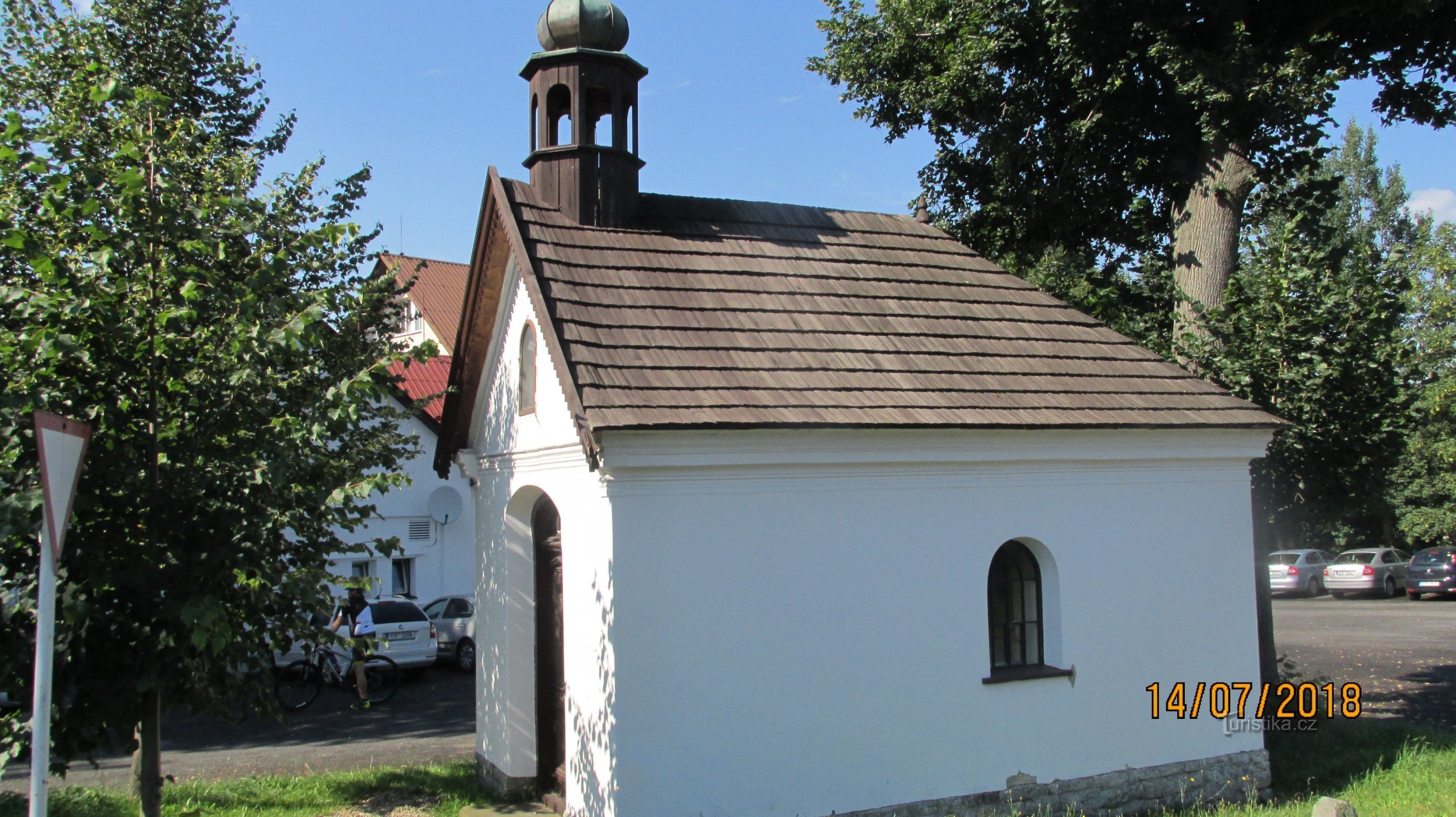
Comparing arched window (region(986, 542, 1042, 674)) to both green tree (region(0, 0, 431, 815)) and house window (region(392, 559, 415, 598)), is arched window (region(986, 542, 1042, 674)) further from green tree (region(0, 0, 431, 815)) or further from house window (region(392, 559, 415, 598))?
house window (region(392, 559, 415, 598))

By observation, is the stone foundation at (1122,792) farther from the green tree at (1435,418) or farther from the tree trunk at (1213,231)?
the green tree at (1435,418)

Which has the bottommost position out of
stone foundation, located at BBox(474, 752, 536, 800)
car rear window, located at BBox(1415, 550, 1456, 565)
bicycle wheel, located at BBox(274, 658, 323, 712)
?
bicycle wheel, located at BBox(274, 658, 323, 712)

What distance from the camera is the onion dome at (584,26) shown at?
9.10 meters

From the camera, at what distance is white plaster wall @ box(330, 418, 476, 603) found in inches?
818

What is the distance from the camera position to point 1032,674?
7.91m

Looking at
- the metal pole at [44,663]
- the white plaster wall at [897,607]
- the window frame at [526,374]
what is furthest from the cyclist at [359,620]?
the metal pole at [44,663]

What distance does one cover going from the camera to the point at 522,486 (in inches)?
331

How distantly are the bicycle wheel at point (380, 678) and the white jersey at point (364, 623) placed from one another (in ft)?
1.53

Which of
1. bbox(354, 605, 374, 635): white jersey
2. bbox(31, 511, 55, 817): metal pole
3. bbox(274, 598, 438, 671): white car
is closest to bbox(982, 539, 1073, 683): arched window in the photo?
bbox(31, 511, 55, 817): metal pole

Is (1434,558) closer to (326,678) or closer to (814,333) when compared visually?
(814,333)

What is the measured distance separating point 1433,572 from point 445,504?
2559 centimetres

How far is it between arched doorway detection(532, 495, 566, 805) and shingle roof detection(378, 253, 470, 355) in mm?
13642

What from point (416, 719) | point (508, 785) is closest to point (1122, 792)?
point (508, 785)

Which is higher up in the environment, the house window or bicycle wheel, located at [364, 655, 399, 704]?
the house window
